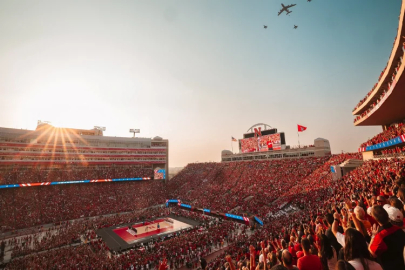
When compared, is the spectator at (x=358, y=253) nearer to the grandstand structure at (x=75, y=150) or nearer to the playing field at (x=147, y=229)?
the playing field at (x=147, y=229)

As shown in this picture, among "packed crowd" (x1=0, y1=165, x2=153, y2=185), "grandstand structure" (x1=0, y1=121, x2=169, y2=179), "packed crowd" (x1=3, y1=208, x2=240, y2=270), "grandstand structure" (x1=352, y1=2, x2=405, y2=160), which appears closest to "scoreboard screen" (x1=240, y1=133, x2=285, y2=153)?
"grandstand structure" (x1=352, y1=2, x2=405, y2=160)

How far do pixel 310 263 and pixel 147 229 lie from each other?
32279mm

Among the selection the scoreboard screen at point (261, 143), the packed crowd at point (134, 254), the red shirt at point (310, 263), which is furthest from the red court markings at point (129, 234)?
the scoreboard screen at point (261, 143)

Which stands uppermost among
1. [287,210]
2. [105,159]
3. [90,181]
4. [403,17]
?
[403,17]

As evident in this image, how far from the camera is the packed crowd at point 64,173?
4112 cm

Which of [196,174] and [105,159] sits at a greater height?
[105,159]

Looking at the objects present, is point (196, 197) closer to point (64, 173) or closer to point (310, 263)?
point (64, 173)

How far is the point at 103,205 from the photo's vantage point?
42344mm

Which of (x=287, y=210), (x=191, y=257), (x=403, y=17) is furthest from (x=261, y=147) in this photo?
(x=403, y=17)

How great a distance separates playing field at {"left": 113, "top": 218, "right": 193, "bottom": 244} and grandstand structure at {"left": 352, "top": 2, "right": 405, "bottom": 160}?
27.9 meters

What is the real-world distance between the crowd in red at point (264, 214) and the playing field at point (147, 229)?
10.7 ft

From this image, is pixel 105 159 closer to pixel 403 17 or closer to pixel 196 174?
pixel 196 174

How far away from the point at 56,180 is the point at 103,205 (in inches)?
488

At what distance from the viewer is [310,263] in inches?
145
